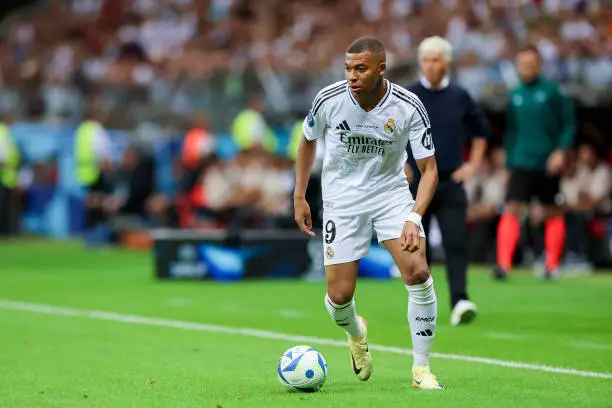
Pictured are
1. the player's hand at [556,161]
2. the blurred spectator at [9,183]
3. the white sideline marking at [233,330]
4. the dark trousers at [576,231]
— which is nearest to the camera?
the white sideline marking at [233,330]

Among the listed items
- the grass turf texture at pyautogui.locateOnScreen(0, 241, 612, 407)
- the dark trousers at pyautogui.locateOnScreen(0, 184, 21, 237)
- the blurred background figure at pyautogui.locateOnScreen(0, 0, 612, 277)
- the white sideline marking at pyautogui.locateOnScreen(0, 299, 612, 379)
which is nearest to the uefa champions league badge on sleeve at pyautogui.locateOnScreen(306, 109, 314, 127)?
the grass turf texture at pyautogui.locateOnScreen(0, 241, 612, 407)

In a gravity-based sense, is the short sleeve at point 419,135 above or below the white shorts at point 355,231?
above

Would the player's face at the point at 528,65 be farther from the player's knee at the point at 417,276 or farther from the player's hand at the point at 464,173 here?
the player's knee at the point at 417,276

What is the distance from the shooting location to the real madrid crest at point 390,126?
7.36 m

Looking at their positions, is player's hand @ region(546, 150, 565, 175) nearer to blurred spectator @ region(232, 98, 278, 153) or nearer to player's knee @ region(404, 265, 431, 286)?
player's knee @ region(404, 265, 431, 286)

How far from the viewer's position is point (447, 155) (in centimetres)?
1098

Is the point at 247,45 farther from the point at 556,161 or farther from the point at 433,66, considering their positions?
the point at 433,66

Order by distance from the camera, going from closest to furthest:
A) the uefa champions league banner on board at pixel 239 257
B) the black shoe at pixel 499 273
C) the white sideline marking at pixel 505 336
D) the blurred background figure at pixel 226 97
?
the white sideline marking at pixel 505 336
the black shoe at pixel 499 273
the uefa champions league banner on board at pixel 239 257
the blurred background figure at pixel 226 97

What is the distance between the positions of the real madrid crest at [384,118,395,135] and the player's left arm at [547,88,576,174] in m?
7.38

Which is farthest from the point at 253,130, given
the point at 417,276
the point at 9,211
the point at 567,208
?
the point at 417,276

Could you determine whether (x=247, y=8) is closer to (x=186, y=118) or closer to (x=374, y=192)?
(x=186, y=118)

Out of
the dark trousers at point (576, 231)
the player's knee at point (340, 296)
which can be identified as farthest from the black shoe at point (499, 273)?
the player's knee at point (340, 296)

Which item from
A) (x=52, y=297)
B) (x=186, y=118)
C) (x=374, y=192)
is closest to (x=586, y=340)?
(x=374, y=192)

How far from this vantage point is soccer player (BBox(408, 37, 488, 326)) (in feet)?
35.9
